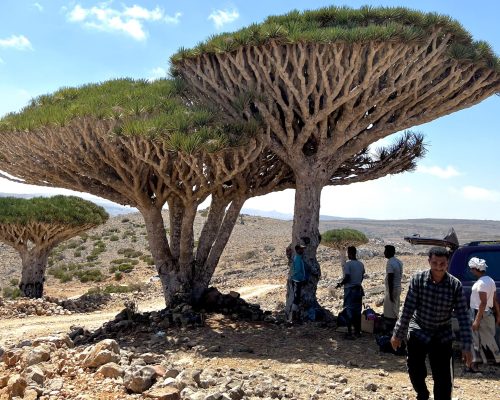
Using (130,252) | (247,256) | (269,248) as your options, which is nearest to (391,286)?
(247,256)

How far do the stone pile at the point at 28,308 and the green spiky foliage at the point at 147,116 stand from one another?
19.1ft

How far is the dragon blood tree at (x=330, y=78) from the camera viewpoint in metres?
8.43

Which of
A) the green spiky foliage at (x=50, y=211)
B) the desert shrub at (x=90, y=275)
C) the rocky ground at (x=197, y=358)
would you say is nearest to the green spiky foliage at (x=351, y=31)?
the rocky ground at (x=197, y=358)

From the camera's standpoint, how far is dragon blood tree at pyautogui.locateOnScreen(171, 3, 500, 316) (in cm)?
843

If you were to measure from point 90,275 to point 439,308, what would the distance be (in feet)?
86.4

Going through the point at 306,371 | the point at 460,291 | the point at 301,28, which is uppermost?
the point at 301,28

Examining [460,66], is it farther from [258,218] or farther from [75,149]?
[258,218]

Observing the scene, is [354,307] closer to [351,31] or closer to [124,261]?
[351,31]

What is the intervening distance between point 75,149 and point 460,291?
22.6 feet

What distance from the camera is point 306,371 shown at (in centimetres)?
573

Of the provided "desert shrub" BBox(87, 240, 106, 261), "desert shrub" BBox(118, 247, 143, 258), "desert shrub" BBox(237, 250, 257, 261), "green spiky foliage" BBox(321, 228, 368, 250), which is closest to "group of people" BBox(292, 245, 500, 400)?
"green spiky foliage" BBox(321, 228, 368, 250)

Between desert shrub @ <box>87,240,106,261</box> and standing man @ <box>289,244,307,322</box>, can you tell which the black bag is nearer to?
standing man @ <box>289,244,307,322</box>

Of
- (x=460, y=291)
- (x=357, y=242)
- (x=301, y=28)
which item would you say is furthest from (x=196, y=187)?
(x=357, y=242)

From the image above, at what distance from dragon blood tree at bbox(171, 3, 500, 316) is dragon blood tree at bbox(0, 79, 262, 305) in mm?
854
